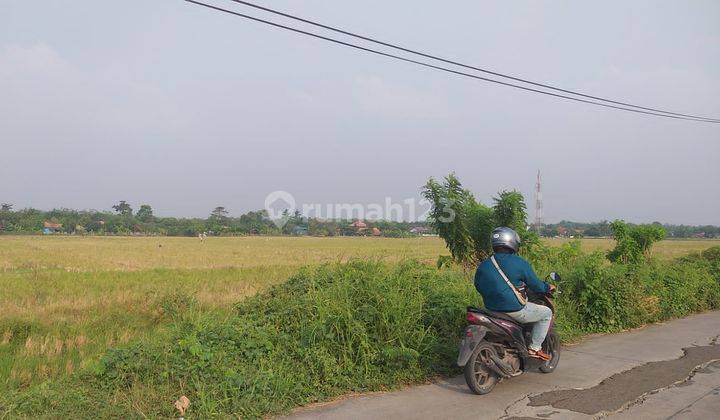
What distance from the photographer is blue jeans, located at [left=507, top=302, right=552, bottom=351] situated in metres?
5.83

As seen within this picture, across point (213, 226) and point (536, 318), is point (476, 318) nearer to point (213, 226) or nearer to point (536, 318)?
point (536, 318)

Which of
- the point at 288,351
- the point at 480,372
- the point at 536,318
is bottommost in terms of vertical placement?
the point at 480,372

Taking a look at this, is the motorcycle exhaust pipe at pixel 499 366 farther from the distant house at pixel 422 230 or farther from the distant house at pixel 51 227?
the distant house at pixel 51 227

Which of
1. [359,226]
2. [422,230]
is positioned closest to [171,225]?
[359,226]

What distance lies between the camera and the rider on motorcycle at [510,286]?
5716mm

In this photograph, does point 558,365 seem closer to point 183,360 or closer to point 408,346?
point 408,346

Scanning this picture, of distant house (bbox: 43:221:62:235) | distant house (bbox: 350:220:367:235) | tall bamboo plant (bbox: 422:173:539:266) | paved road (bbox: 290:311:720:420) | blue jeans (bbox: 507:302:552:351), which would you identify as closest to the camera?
paved road (bbox: 290:311:720:420)

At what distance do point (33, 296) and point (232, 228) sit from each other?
320 ft

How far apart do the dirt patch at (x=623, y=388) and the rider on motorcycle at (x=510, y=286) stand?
68 cm

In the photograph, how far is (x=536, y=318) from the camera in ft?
19.4

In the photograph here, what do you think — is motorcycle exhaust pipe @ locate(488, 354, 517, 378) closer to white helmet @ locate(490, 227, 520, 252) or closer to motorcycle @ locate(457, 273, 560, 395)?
motorcycle @ locate(457, 273, 560, 395)

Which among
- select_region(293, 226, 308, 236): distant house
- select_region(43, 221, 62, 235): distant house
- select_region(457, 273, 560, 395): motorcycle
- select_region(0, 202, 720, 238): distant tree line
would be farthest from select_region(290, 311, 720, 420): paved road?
select_region(293, 226, 308, 236): distant house

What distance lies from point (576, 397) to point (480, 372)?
97 cm

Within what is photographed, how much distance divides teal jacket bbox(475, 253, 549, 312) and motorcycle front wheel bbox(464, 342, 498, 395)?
50 cm
